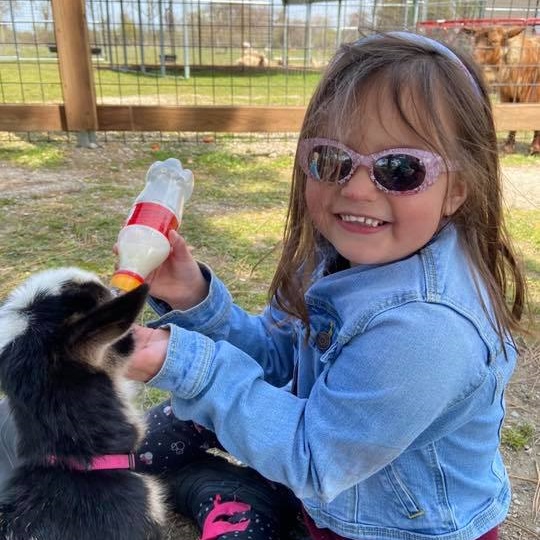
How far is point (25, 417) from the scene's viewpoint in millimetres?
1393

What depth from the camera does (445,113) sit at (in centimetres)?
130

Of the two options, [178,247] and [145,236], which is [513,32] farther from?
[145,236]

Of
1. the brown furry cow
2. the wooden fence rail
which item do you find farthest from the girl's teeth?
the brown furry cow

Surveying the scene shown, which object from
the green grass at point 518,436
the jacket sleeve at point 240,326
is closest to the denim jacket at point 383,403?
the jacket sleeve at point 240,326

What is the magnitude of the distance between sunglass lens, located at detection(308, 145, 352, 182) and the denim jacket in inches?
9.4

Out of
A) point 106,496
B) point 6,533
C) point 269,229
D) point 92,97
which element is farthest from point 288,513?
point 92,97

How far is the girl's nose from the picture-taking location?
1332 mm

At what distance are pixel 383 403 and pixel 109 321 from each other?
0.58 m

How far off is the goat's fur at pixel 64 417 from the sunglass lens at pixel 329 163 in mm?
580

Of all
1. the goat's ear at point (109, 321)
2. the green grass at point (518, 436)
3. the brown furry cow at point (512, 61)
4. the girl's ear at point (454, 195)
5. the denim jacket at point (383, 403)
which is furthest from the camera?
the brown furry cow at point (512, 61)

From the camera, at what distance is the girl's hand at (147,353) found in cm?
139

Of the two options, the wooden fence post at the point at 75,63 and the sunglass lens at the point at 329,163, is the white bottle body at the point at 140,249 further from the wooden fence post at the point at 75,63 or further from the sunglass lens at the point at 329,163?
the wooden fence post at the point at 75,63

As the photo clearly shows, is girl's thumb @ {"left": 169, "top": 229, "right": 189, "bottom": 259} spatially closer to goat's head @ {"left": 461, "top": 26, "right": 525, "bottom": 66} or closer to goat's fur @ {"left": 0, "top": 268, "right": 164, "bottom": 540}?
goat's fur @ {"left": 0, "top": 268, "right": 164, "bottom": 540}

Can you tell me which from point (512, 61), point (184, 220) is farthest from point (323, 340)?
point (512, 61)
